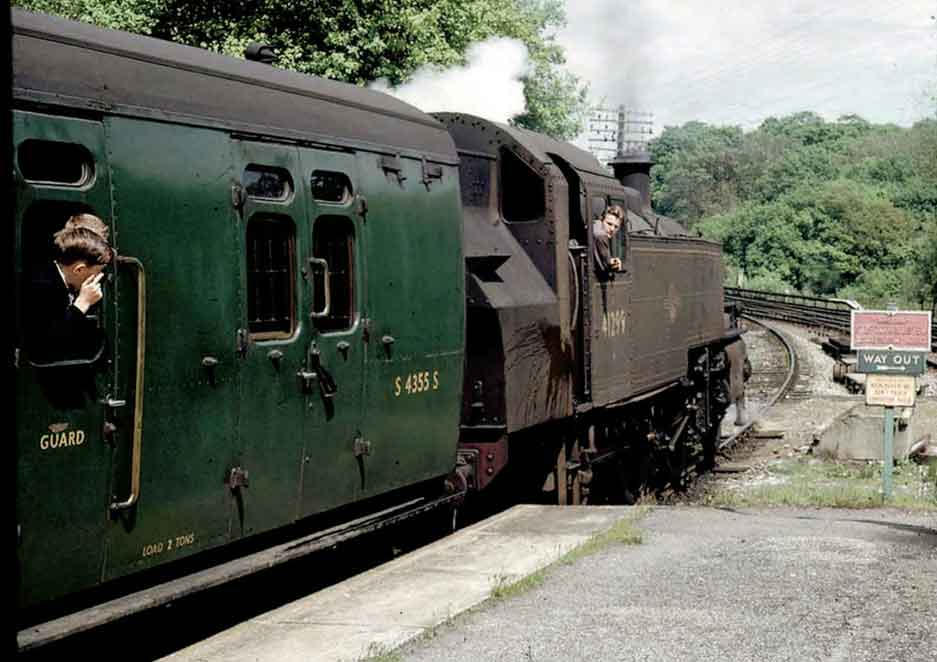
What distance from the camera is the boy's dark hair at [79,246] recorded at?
500 cm

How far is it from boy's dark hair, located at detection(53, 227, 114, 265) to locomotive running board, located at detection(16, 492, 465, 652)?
4.90 ft

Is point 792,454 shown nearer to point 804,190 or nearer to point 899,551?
point 899,551

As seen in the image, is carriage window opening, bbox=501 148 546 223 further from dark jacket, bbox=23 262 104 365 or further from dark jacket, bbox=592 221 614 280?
dark jacket, bbox=23 262 104 365

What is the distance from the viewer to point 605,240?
11.3m

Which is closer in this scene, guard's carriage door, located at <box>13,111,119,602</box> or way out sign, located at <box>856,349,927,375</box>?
guard's carriage door, located at <box>13,111,119,602</box>

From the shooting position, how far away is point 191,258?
5.83 meters

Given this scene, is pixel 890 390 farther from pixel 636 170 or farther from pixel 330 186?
pixel 330 186

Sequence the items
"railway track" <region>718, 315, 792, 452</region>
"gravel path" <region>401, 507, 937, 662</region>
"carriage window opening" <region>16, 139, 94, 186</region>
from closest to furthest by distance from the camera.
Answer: "carriage window opening" <region>16, 139, 94, 186</region> < "gravel path" <region>401, 507, 937, 662</region> < "railway track" <region>718, 315, 792, 452</region>

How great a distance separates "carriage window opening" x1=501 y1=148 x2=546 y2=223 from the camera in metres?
10.4

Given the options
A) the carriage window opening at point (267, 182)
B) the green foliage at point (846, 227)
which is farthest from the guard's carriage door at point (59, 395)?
the green foliage at point (846, 227)

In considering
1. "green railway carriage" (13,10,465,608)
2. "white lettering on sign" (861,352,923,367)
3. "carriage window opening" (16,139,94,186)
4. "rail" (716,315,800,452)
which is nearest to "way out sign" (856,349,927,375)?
"white lettering on sign" (861,352,923,367)

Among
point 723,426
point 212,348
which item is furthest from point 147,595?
point 723,426

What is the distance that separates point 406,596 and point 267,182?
8.18 feet

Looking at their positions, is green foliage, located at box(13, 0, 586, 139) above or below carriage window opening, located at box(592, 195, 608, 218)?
above
